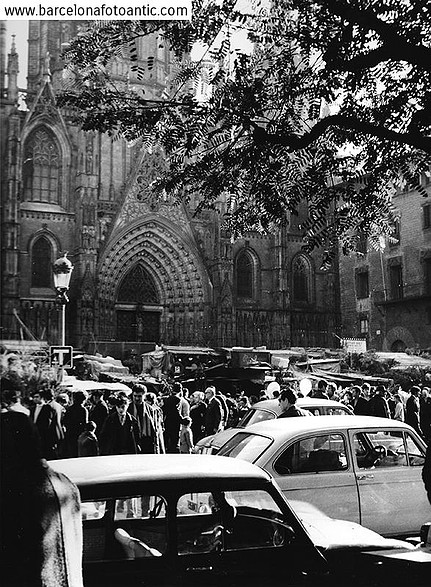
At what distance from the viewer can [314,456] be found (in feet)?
17.4

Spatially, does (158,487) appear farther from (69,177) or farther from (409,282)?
(69,177)

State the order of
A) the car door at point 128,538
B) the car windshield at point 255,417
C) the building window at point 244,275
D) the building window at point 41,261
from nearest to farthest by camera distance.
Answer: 1. the car door at point 128,538
2. the car windshield at point 255,417
3. the building window at point 41,261
4. the building window at point 244,275

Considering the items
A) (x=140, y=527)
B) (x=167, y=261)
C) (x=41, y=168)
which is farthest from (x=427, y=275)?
(x=167, y=261)

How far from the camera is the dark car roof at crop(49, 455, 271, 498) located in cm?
293

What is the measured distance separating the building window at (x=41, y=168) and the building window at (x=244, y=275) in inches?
340

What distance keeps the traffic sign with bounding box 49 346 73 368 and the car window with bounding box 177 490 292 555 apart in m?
4.58

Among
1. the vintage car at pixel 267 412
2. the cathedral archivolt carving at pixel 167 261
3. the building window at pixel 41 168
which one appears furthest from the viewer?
the cathedral archivolt carving at pixel 167 261

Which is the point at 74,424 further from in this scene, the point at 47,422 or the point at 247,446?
the point at 247,446

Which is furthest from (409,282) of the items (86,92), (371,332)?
(86,92)

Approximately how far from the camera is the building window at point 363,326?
10870 millimetres

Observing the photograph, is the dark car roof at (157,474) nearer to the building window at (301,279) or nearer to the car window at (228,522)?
the car window at (228,522)

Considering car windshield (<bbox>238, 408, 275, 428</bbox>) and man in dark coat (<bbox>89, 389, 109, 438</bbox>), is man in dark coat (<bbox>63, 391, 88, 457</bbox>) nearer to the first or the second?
man in dark coat (<bbox>89, 389, 109, 438</bbox>)

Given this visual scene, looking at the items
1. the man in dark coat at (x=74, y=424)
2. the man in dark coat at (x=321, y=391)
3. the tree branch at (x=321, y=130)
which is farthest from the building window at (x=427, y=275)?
the man in dark coat at (x=74, y=424)

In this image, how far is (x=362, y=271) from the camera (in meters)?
10.8
